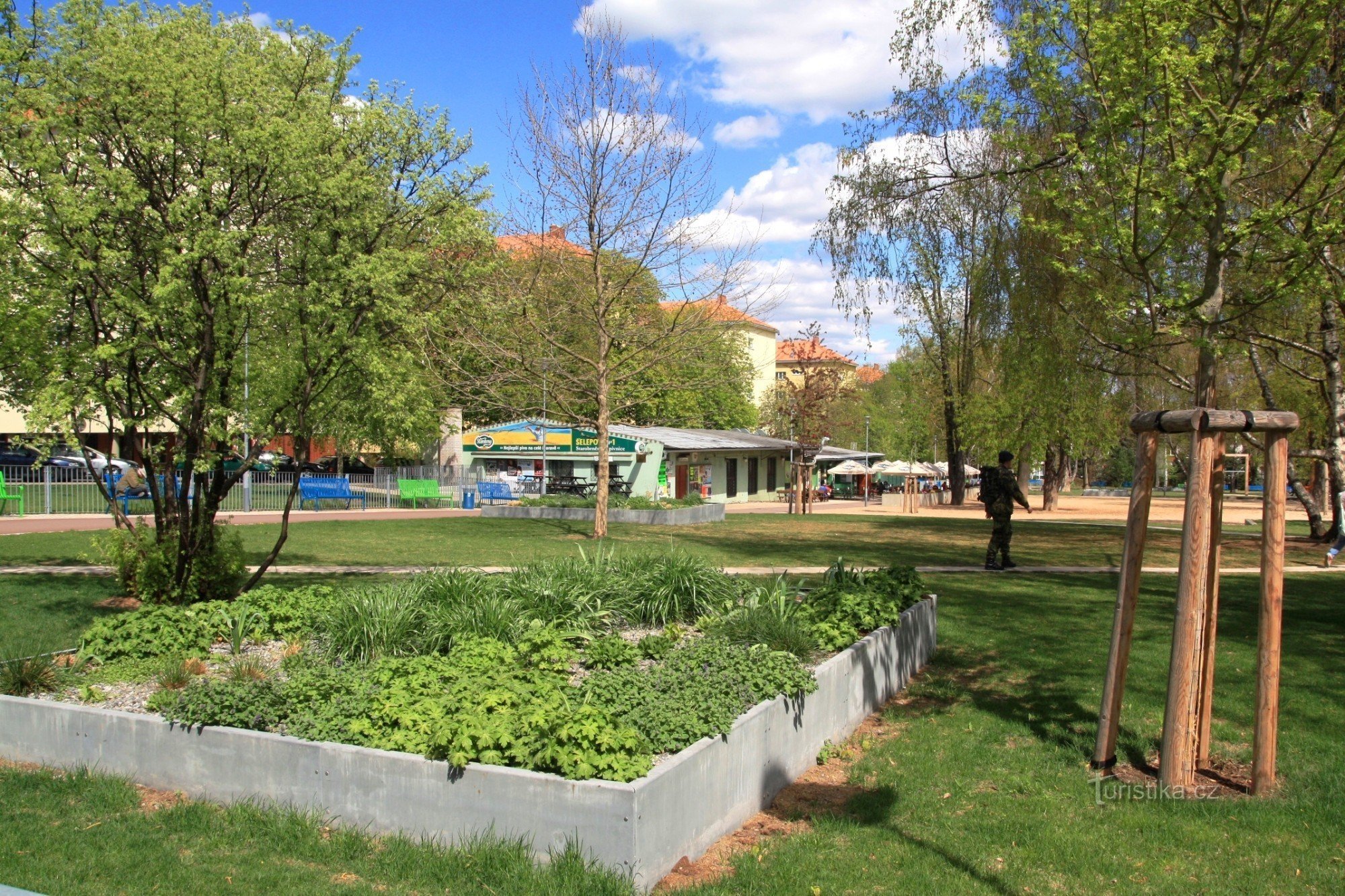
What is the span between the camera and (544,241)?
68.4 ft

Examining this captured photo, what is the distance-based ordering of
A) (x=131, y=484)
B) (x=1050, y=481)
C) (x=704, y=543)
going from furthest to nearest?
1. (x=1050, y=481)
2. (x=131, y=484)
3. (x=704, y=543)

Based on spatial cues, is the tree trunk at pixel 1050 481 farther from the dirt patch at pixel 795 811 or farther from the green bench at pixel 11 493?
the dirt patch at pixel 795 811

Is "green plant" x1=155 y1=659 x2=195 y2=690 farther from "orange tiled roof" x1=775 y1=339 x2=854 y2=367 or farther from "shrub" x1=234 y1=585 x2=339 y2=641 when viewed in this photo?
Result: "orange tiled roof" x1=775 y1=339 x2=854 y2=367

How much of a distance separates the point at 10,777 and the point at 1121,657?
21.0 ft

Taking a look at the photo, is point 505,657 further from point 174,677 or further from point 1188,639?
point 1188,639

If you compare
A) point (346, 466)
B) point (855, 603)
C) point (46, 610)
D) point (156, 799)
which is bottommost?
point (156, 799)

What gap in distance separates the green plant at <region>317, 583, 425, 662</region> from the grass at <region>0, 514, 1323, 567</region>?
789 cm

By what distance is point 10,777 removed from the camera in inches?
227

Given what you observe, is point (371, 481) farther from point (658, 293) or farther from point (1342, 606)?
point (1342, 606)

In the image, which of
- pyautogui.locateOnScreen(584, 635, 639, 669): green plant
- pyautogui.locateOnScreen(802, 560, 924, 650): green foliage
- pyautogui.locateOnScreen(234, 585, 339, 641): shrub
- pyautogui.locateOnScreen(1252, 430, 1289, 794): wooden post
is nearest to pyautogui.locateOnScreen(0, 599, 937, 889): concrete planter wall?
pyautogui.locateOnScreen(802, 560, 924, 650): green foliage

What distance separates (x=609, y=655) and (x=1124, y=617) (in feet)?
10.8

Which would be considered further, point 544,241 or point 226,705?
point 544,241

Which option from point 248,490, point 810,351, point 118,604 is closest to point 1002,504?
point 118,604

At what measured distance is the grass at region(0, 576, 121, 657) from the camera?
28.4 ft
